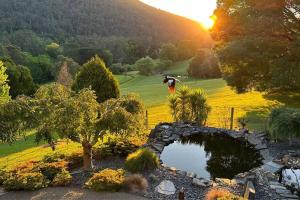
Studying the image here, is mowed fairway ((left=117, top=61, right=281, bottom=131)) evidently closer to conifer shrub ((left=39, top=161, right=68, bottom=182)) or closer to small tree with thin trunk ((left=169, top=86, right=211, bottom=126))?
small tree with thin trunk ((left=169, top=86, right=211, bottom=126))

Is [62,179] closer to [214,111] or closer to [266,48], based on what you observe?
[214,111]

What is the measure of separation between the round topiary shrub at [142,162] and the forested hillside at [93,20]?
94.1 metres

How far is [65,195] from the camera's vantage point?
9961 millimetres

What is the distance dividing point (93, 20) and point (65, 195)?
12136 centimetres

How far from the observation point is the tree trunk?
38.9 feet

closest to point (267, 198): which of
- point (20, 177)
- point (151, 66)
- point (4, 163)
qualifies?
point (20, 177)

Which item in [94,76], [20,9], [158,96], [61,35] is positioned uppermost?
Answer: [20,9]

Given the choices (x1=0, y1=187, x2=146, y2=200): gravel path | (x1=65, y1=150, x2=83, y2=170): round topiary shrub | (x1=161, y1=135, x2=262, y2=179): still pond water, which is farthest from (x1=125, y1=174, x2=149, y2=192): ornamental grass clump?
(x1=161, y1=135, x2=262, y2=179): still pond water

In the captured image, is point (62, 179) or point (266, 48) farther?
point (266, 48)

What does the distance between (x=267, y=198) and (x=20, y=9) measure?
120 metres

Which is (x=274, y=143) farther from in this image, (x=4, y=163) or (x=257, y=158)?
(x=4, y=163)

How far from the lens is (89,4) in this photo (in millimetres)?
133625

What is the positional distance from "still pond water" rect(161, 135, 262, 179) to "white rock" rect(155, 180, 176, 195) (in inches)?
97.2

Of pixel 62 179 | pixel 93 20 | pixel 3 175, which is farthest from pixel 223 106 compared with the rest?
pixel 93 20
